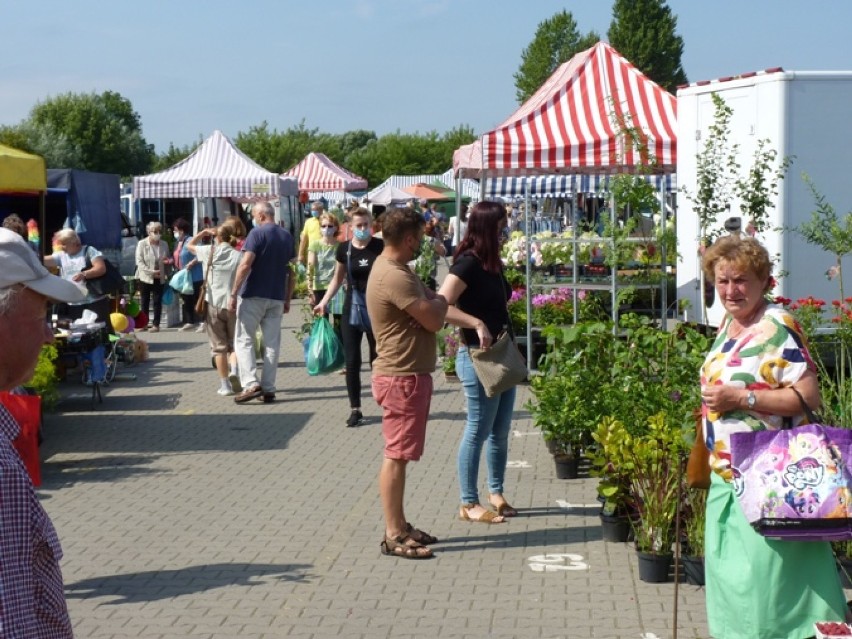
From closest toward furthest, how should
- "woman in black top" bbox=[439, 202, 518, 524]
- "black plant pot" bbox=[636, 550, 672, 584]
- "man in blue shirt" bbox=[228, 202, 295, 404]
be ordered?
1. "black plant pot" bbox=[636, 550, 672, 584]
2. "woman in black top" bbox=[439, 202, 518, 524]
3. "man in blue shirt" bbox=[228, 202, 295, 404]

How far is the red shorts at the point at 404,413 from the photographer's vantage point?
21.9ft

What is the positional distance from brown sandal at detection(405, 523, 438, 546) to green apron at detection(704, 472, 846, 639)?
2.74m

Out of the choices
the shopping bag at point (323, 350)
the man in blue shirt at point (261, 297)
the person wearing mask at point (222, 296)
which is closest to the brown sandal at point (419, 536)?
the shopping bag at point (323, 350)

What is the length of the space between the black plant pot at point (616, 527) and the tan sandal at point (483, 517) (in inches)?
29.4

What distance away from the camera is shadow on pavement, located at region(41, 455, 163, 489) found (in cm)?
908

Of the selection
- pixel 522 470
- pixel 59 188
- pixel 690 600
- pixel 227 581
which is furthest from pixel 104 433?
pixel 59 188

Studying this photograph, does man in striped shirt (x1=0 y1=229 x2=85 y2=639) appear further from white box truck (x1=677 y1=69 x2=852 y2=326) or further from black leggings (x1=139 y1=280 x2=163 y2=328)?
black leggings (x1=139 y1=280 x2=163 y2=328)

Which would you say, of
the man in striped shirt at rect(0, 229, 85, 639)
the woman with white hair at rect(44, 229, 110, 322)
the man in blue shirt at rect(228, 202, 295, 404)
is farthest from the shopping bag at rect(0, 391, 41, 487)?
the woman with white hair at rect(44, 229, 110, 322)

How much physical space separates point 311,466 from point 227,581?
296cm

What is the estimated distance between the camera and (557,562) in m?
6.74

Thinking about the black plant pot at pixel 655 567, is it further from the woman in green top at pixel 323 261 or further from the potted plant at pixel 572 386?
the woman in green top at pixel 323 261

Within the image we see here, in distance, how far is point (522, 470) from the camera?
9094 mm

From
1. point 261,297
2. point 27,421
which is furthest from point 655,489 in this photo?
point 261,297

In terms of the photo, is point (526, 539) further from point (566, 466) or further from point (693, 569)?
point (566, 466)
